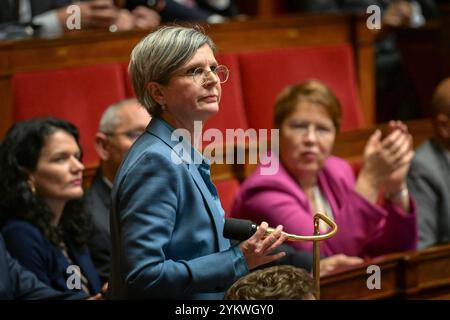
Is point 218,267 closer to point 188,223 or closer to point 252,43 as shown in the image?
point 188,223

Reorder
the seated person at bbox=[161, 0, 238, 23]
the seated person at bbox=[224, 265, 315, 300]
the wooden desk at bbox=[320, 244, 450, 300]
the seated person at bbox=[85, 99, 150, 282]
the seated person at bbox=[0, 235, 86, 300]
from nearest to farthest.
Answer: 1. the seated person at bbox=[224, 265, 315, 300]
2. the seated person at bbox=[0, 235, 86, 300]
3. the wooden desk at bbox=[320, 244, 450, 300]
4. the seated person at bbox=[85, 99, 150, 282]
5. the seated person at bbox=[161, 0, 238, 23]

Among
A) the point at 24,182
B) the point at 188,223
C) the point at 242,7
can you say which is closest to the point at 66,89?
the point at 24,182

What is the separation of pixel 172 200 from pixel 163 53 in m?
0.14

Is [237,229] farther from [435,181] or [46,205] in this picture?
[435,181]

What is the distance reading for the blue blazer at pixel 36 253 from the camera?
1461 mm

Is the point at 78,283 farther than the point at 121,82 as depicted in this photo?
No

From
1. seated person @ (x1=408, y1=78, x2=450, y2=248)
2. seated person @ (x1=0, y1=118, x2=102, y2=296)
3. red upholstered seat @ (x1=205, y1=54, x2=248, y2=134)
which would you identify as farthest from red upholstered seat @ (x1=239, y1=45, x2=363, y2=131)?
seated person @ (x1=0, y1=118, x2=102, y2=296)

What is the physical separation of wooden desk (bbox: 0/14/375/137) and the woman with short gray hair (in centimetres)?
82

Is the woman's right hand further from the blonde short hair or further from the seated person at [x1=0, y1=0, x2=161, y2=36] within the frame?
the seated person at [x1=0, y1=0, x2=161, y2=36]

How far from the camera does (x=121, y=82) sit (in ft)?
6.69

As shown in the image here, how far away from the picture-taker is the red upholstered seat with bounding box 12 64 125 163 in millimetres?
1930

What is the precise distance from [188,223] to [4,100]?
108cm

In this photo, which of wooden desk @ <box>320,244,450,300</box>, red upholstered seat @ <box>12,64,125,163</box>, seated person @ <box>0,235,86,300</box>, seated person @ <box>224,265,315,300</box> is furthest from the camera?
red upholstered seat @ <box>12,64,125,163</box>

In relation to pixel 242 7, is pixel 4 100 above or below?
below
